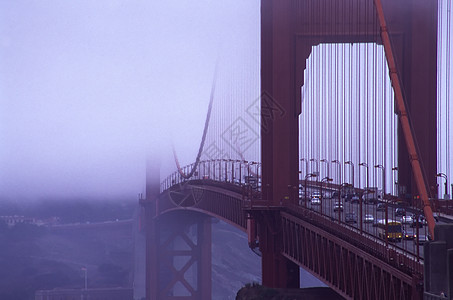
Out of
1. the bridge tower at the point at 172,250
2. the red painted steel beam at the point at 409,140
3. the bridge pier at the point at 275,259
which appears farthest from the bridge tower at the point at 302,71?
the bridge tower at the point at 172,250

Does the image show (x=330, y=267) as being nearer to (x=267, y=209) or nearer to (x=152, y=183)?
(x=267, y=209)

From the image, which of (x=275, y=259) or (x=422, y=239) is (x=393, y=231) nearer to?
(x=422, y=239)

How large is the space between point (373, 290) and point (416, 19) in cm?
1299

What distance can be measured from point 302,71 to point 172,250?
1941 inches

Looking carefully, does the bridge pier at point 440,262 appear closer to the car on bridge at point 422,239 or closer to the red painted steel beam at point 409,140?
the red painted steel beam at point 409,140

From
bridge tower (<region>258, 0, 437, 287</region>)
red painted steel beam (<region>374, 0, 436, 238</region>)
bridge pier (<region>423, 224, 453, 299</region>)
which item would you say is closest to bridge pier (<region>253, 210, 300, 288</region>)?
bridge tower (<region>258, 0, 437, 287</region>)

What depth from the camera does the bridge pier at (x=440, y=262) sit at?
11.3m

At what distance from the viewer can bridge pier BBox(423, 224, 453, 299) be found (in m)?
11.3

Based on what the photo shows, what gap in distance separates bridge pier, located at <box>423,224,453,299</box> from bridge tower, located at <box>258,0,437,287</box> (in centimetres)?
1624

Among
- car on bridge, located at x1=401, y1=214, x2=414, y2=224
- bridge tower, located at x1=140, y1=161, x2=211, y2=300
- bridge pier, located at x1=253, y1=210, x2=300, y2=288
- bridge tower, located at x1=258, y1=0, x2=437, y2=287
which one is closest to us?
car on bridge, located at x1=401, y1=214, x2=414, y2=224

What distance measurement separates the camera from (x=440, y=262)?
1141 centimetres

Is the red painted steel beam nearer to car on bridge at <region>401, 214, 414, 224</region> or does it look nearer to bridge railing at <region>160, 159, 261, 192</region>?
car on bridge at <region>401, 214, 414, 224</region>

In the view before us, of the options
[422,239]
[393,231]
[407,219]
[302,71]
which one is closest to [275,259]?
[407,219]

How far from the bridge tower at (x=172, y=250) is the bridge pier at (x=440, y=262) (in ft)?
188
